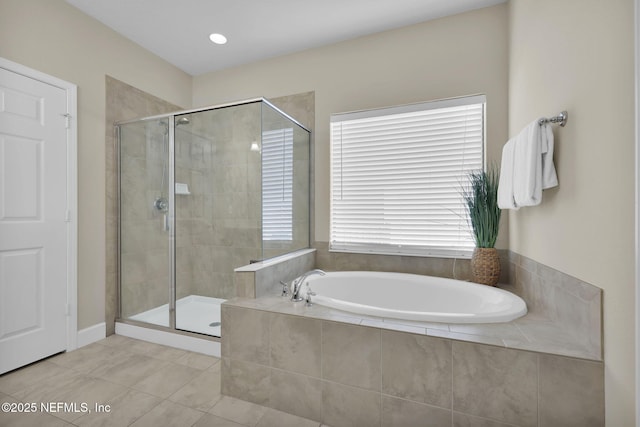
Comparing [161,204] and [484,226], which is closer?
[484,226]

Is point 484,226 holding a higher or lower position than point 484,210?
lower

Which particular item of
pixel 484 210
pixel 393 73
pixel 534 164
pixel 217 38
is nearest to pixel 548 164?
pixel 534 164

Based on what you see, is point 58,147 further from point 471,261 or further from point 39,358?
point 471,261

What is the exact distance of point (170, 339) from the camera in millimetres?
2287

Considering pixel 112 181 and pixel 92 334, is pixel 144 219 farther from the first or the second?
pixel 92 334

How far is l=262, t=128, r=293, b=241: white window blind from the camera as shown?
2.22 meters

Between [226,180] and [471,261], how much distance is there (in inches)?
86.9

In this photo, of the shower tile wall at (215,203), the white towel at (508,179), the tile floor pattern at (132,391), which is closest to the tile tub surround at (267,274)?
the shower tile wall at (215,203)

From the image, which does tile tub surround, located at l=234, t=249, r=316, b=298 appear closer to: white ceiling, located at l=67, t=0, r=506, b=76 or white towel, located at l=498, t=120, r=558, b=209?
→ white towel, located at l=498, t=120, r=558, b=209

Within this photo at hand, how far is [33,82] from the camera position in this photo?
6.38 feet

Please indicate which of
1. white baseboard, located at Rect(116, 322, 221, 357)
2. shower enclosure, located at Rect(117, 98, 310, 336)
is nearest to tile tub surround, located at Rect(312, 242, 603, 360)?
shower enclosure, located at Rect(117, 98, 310, 336)

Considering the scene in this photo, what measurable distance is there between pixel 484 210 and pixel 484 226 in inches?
4.5

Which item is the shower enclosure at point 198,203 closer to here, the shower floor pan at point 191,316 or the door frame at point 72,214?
the shower floor pan at point 191,316

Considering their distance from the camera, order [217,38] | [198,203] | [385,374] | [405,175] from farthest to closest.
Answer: [198,203]
[217,38]
[405,175]
[385,374]
